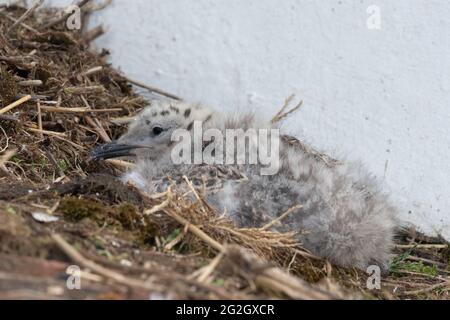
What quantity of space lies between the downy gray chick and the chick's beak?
0.33m

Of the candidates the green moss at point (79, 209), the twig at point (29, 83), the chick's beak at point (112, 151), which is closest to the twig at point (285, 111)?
the chick's beak at point (112, 151)

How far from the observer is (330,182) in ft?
11.6

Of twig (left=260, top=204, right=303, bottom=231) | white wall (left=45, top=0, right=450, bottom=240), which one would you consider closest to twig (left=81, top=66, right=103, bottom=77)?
white wall (left=45, top=0, right=450, bottom=240)

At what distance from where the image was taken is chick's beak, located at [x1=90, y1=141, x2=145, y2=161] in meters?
4.04

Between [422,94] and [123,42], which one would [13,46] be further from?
[422,94]

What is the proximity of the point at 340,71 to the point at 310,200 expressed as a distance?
4.23 ft

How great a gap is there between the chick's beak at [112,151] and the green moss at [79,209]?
3.19 ft

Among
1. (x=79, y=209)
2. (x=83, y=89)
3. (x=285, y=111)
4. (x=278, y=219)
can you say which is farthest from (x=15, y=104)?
(x=278, y=219)

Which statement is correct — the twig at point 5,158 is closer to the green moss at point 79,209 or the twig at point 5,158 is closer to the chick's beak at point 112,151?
the chick's beak at point 112,151

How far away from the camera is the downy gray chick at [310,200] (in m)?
3.44

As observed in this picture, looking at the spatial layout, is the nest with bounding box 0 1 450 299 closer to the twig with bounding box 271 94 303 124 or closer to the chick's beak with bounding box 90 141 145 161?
the twig with bounding box 271 94 303 124

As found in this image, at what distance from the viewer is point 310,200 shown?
3.44 m

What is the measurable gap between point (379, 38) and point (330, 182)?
4.03ft

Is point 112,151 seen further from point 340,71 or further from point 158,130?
point 340,71
